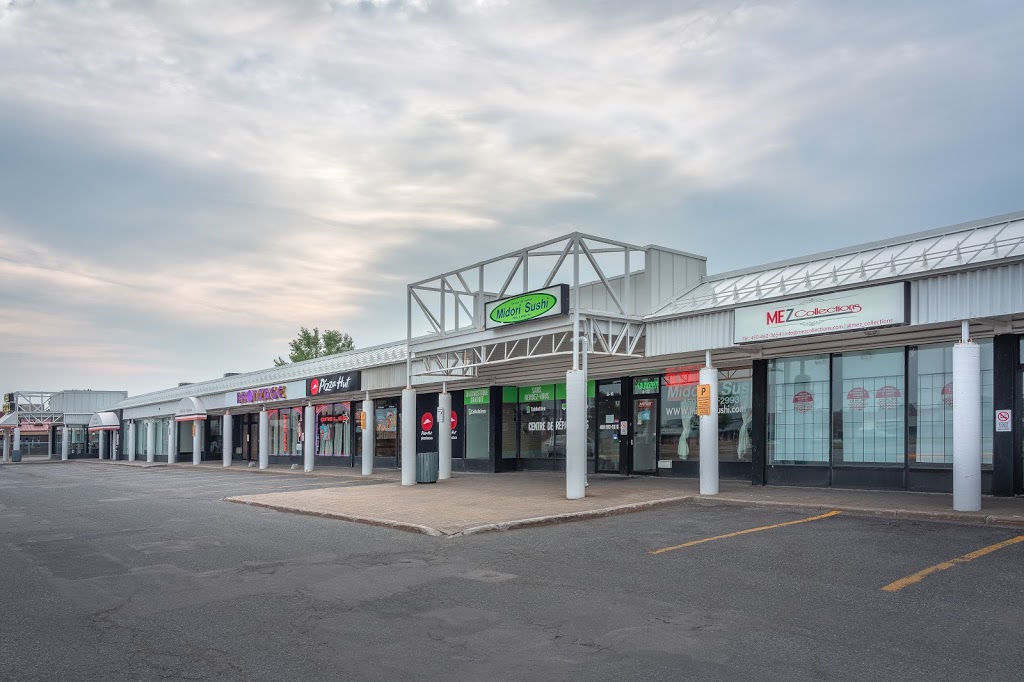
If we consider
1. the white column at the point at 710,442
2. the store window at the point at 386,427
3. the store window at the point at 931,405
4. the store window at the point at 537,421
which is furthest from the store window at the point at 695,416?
the store window at the point at 386,427

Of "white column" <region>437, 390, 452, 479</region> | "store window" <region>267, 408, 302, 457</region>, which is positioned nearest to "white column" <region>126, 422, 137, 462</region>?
"store window" <region>267, 408, 302, 457</region>

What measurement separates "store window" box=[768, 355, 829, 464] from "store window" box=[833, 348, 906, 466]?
315 millimetres

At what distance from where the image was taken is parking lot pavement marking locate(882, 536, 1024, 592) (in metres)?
8.26

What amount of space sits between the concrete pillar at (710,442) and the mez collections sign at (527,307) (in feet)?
11.5

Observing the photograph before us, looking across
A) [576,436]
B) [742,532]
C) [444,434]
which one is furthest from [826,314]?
[444,434]

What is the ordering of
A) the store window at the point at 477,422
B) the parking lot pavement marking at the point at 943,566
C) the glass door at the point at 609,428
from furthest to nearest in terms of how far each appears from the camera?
1. the store window at the point at 477,422
2. the glass door at the point at 609,428
3. the parking lot pavement marking at the point at 943,566

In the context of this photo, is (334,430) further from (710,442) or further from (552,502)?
(710,442)

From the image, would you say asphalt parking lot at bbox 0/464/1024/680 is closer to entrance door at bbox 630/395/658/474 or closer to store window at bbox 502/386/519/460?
entrance door at bbox 630/395/658/474

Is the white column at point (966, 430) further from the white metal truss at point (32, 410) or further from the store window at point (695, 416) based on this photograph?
the white metal truss at point (32, 410)

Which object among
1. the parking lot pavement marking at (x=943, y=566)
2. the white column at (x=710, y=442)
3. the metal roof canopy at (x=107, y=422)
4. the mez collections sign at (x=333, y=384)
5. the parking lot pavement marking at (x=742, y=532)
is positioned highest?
the mez collections sign at (x=333, y=384)

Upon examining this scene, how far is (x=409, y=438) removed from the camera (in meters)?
23.6

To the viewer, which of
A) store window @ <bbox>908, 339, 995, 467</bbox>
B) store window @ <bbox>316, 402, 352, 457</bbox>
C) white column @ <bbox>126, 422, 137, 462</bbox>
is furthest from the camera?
white column @ <bbox>126, 422, 137, 462</bbox>

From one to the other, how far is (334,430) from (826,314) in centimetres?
2819

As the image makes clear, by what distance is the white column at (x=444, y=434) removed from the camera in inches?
952
